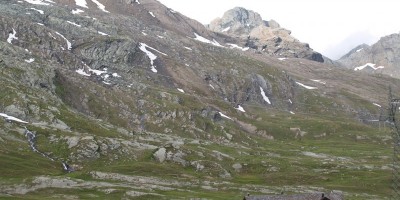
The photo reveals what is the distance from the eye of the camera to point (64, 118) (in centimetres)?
18962

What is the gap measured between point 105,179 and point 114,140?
4347 cm

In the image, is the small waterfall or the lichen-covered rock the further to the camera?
the lichen-covered rock

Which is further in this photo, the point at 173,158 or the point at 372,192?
the point at 173,158


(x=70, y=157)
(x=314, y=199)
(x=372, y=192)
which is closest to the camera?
(x=314, y=199)

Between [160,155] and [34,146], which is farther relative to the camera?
[160,155]

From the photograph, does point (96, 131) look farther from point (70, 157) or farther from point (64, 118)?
point (70, 157)

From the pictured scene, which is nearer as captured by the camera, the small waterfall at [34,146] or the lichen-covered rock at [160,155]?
the small waterfall at [34,146]

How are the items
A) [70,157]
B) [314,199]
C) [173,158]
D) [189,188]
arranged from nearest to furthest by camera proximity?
[314,199], [189,188], [70,157], [173,158]

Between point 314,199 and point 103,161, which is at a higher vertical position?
point 314,199

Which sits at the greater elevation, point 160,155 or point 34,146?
point 160,155

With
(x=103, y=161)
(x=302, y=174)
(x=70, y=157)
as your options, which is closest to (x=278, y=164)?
(x=302, y=174)

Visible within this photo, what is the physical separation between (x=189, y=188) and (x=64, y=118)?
82.8m

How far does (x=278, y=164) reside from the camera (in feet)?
572

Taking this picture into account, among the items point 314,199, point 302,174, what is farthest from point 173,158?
point 314,199
